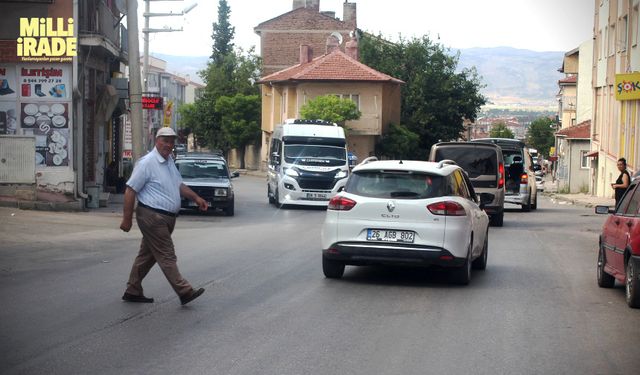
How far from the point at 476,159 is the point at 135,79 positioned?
899 centimetres

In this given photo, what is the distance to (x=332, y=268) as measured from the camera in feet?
44.7

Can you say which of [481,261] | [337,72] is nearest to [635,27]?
[337,72]

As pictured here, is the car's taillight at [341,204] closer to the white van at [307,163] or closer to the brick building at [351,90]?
the white van at [307,163]

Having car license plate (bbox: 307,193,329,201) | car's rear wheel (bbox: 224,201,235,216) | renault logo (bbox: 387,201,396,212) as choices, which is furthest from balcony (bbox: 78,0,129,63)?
renault logo (bbox: 387,201,396,212)

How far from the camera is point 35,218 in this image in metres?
23.0

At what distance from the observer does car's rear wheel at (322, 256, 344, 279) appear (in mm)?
13531

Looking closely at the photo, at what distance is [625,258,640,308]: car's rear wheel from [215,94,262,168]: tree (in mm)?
68980

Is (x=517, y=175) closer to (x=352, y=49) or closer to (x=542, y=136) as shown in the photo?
(x=352, y=49)

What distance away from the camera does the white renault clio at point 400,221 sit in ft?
42.2

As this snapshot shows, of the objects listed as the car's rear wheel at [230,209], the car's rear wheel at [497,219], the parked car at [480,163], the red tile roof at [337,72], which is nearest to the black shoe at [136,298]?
the parked car at [480,163]

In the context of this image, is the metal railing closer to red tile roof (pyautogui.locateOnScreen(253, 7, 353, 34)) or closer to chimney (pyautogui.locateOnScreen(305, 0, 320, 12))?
red tile roof (pyautogui.locateOnScreen(253, 7, 353, 34))

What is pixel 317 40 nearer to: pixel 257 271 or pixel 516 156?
pixel 516 156

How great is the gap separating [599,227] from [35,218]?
14997mm

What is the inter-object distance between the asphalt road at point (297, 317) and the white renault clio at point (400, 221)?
1.36 ft
